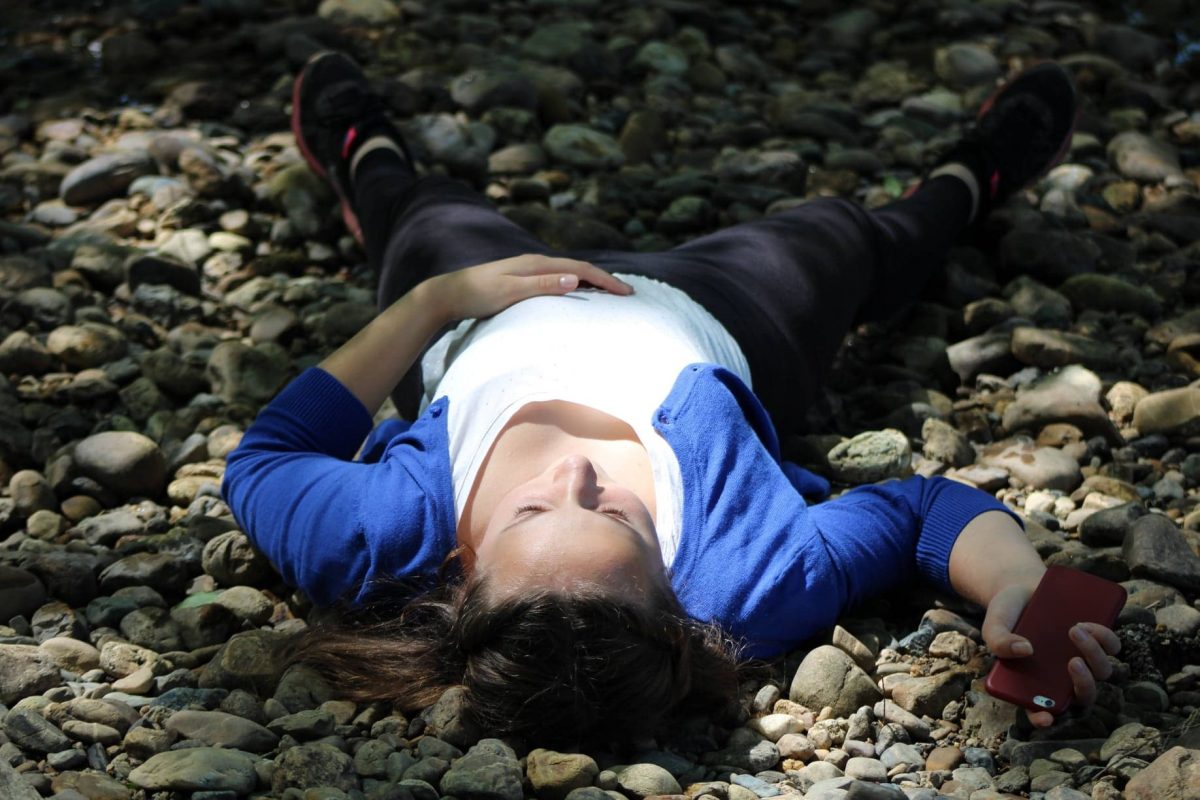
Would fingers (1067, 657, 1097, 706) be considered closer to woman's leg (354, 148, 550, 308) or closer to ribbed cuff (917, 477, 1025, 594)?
ribbed cuff (917, 477, 1025, 594)

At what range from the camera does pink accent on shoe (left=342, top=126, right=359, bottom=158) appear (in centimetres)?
364

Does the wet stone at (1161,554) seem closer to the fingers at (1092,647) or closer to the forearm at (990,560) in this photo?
the forearm at (990,560)

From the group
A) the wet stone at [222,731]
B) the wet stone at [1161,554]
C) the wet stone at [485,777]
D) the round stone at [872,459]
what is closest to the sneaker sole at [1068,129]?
the round stone at [872,459]

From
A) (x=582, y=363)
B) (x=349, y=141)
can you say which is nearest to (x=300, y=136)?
(x=349, y=141)

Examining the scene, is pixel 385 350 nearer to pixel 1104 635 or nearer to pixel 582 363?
pixel 582 363

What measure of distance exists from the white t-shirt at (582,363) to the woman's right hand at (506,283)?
0.02 meters

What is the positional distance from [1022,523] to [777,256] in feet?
2.89

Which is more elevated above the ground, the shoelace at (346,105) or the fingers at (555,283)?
the fingers at (555,283)

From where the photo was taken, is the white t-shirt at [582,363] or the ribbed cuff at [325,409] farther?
the ribbed cuff at [325,409]

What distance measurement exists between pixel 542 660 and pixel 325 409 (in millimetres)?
792

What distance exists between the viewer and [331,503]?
7.34 feet

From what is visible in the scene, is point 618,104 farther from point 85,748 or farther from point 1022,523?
point 85,748

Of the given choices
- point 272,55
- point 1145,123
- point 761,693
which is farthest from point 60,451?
point 1145,123

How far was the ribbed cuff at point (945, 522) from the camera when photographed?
2.24 metres
